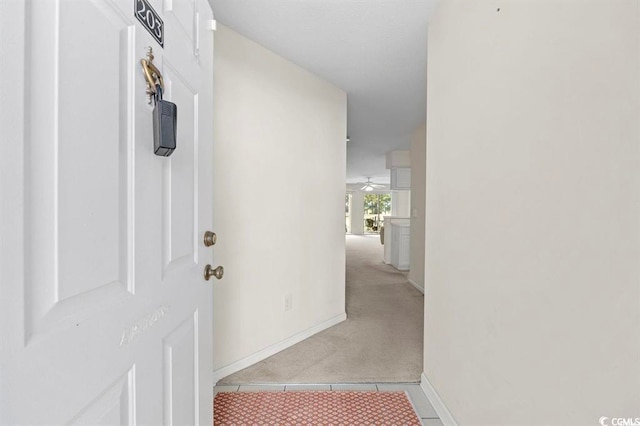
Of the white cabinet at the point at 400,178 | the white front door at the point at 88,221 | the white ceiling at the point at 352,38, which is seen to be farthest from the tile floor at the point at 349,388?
the white cabinet at the point at 400,178

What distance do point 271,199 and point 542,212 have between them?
1.77 metres

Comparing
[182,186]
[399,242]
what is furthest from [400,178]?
[182,186]

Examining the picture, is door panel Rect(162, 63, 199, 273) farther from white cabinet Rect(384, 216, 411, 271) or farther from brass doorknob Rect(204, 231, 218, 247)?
white cabinet Rect(384, 216, 411, 271)

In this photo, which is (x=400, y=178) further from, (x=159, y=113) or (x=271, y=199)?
(x=159, y=113)

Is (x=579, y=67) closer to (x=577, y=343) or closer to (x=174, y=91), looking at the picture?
(x=577, y=343)

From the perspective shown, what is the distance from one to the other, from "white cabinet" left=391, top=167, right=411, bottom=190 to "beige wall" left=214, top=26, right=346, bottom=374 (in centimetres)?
308

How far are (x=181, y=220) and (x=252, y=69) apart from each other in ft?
5.25

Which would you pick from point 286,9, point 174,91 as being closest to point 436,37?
point 286,9

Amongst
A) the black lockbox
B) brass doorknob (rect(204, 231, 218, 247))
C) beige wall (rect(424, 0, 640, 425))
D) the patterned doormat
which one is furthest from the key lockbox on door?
the patterned doormat

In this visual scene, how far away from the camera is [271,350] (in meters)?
2.38

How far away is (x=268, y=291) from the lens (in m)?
2.37

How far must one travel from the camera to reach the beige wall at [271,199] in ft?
6.76

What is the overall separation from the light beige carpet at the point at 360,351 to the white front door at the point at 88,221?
4.07ft

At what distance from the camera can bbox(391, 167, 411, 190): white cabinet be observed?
5902mm
